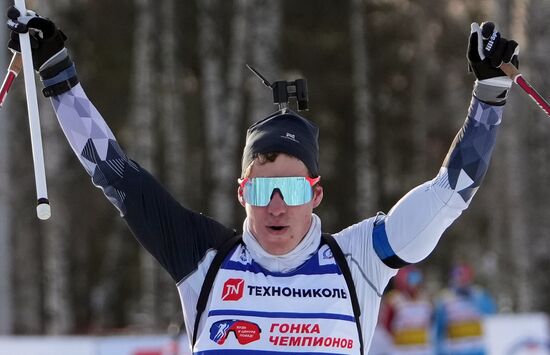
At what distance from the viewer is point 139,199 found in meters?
3.86

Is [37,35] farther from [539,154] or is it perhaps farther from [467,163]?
[539,154]

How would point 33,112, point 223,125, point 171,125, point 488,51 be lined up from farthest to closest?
point 171,125
point 223,125
point 33,112
point 488,51

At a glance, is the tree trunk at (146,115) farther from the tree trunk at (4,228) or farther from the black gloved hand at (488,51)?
the black gloved hand at (488,51)

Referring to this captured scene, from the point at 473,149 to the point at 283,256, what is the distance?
0.67 meters

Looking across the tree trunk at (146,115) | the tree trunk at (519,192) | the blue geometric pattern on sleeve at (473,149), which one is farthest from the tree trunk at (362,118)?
the blue geometric pattern on sleeve at (473,149)

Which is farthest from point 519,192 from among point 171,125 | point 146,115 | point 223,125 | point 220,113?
point 171,125

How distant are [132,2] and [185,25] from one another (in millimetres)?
1392

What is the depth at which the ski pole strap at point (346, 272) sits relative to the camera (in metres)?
3.71

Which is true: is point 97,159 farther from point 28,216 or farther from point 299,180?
point 28,216

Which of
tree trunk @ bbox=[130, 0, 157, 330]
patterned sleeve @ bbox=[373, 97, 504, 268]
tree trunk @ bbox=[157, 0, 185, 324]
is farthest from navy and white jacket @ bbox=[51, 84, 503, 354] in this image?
tree trunk @ bbox=[157, 0, 185, 324]

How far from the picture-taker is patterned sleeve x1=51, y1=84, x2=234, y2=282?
3846 mm

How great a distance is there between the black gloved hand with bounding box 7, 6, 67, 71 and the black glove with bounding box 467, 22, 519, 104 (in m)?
1.34

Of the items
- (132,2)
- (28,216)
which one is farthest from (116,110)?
(28,216)

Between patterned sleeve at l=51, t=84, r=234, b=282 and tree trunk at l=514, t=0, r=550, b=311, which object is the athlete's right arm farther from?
tree trunk at l=514, t=0, r=550, b=311
